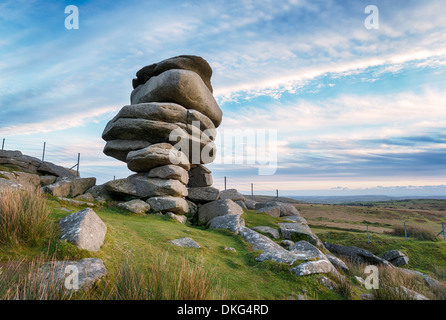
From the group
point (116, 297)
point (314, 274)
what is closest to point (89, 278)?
point (116, 297)

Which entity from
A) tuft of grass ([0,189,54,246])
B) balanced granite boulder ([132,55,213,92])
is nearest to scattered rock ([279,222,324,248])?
tuft of grass ([0,189,54,246])

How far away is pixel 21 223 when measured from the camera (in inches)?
245

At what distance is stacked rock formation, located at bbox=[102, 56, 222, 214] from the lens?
55.5 ft

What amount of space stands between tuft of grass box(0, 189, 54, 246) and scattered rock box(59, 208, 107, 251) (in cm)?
40

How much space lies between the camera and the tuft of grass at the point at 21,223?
235 inches

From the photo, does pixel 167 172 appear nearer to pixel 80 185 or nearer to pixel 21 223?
pixel 80 185

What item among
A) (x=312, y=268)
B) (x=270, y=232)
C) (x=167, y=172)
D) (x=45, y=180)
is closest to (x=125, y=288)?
(x=312, y=268)

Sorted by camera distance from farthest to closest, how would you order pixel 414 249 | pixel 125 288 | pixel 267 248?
pixel 414 249 → pixel 267 248 → pixel 125 288

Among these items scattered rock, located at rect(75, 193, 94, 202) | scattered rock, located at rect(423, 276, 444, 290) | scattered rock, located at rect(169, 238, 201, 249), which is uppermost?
scattered rock, located at rect(75, 193, 94, 202)

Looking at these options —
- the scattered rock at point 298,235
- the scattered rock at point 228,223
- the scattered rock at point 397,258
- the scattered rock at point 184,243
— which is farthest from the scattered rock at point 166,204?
the scattered rock at point 397,258

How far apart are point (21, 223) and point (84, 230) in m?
1.39

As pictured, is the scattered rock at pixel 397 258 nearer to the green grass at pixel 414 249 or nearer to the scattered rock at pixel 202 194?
the green grass at pixel 414 249

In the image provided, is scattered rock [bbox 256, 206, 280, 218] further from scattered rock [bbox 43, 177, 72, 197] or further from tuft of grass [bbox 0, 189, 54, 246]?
tuft of grass [bbox 0, 189, 54, 246]

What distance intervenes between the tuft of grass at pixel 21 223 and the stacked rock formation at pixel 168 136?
9.22m
